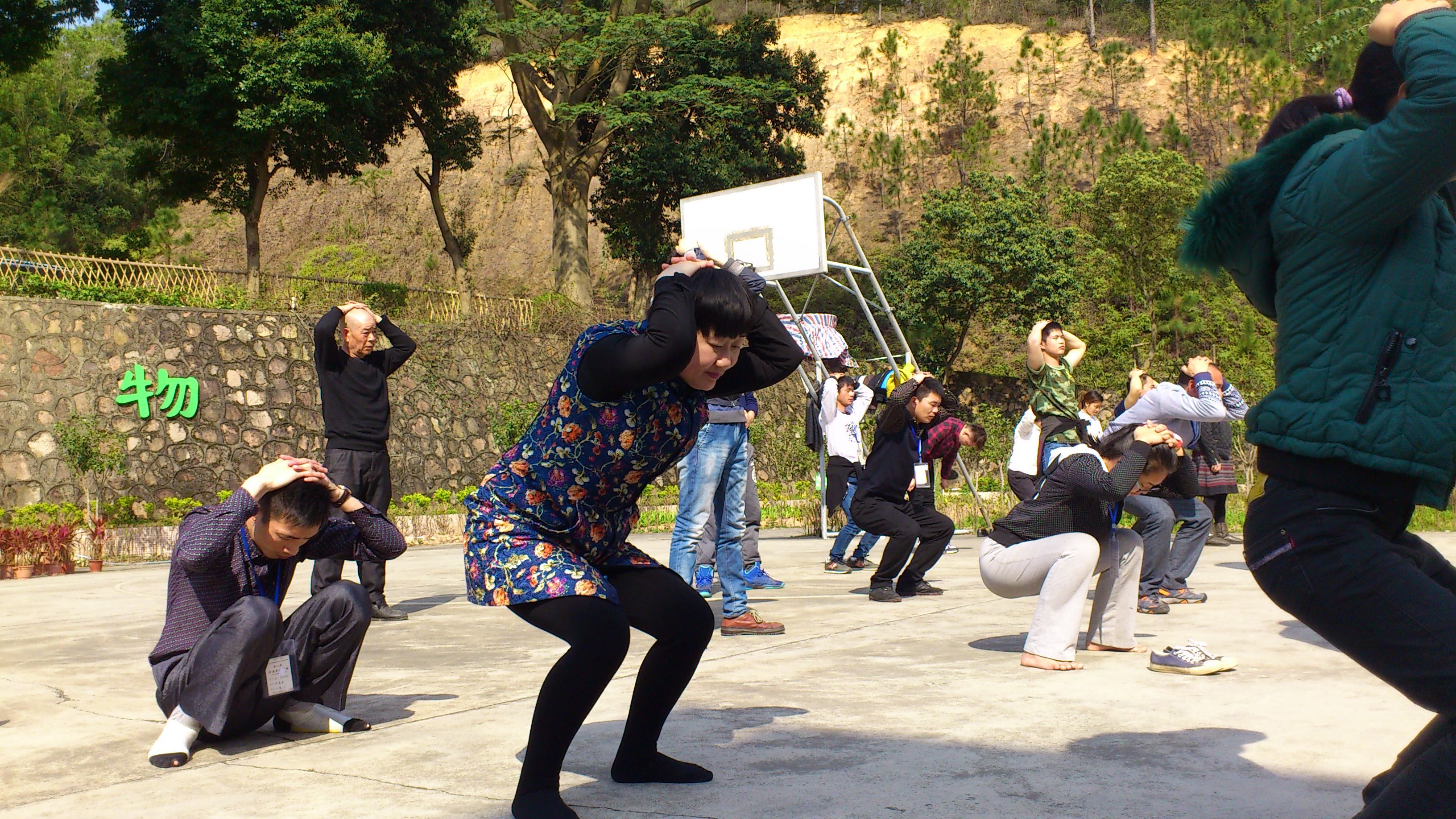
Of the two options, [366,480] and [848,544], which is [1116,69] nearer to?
[848,544]

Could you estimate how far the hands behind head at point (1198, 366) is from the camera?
22.1 feet

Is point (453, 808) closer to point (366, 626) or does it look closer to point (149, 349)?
point (366, 626)

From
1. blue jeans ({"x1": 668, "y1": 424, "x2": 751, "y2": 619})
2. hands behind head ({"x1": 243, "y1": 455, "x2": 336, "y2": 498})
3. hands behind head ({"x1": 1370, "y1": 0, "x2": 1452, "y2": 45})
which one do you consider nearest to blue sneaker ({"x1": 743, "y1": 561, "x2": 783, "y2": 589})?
blue jeans ({"x1": 668, "y1": 424, "x2": 751, "y2": 619})

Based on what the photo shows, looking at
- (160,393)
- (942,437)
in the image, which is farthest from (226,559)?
(160,393)

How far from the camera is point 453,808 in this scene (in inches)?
119

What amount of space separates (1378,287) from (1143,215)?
107 feet

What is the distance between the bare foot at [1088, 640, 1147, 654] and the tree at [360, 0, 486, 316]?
18.2 meters

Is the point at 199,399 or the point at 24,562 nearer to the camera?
the point at 24,562

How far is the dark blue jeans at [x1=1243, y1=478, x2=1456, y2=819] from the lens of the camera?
79.9 inches

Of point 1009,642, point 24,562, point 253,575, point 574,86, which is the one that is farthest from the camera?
point 574,86

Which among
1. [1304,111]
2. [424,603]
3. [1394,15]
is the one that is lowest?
[424,603]

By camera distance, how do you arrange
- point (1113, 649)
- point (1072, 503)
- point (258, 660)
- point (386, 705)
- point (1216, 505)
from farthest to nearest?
point (1216, 505) → point (1113, 649) → point (1072, 503) → point (386, 705) → point (258, 660)

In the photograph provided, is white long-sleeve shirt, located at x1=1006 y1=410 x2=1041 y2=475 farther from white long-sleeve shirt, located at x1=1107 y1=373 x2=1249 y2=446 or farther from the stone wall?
the stone wall

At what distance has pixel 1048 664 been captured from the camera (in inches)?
196
